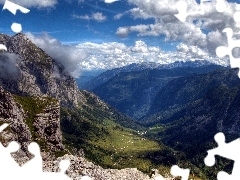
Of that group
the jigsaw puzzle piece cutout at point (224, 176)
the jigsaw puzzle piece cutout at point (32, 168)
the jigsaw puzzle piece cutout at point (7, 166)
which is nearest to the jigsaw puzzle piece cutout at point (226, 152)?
the jigsaw puzzle piece cutout at point (224, 176)

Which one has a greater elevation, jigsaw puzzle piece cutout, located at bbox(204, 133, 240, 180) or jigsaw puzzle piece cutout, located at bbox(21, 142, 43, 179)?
jigsaw puzzle piece cutout, located at bbox(204, 133, 240, 180)

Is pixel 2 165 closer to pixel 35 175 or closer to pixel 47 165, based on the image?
pixel 35 175

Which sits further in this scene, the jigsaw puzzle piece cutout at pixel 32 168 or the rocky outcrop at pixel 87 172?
the rocky outcrop at pixel 87 172

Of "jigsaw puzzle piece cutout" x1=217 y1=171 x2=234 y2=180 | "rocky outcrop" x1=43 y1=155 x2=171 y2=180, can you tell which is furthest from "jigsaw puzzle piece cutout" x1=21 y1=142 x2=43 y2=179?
"rocky outcrop" x1=43 y1=155 x2=171 y2=180

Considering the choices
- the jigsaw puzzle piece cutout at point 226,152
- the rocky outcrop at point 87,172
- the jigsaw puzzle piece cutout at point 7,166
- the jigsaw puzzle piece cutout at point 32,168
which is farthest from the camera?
the rocky outcrop at point 87,172

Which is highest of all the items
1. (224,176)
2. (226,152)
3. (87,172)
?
(87,172)

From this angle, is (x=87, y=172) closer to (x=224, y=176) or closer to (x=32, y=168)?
(x=32, y=168)

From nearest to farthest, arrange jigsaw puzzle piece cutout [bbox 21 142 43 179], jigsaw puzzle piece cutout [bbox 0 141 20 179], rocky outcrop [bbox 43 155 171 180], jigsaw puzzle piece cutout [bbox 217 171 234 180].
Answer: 1. jigsaw puzzle piece cutout [bbox 217 171 234 180]
2. jigsaw puzzle piece cutout [bbox 21 142 43 179]
3. jigsaw puzzle piece cutout [bbox 0 141 20 179]
4. rocky outcrop [bbox 43 155 171 180]

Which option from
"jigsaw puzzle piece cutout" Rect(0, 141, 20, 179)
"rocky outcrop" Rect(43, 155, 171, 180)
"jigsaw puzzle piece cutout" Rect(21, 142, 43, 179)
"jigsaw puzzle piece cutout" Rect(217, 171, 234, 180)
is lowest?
"jigsaw puzzle piece cutout" Rect(21, 142, 43, 179)

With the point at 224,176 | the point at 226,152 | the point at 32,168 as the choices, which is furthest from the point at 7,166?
the point at 226,152

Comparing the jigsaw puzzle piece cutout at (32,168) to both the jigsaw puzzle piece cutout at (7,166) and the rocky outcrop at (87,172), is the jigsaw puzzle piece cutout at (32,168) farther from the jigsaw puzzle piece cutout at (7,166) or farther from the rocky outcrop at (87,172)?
the rocky outcrop at (87,172)

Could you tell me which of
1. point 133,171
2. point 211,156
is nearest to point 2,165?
point 211,156

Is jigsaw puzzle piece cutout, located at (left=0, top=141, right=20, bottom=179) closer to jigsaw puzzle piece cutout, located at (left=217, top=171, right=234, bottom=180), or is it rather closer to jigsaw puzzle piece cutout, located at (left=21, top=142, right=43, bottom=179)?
jigsaw puzzle piece cutout, located at (left=21, top=142, right=43, bottom=179)
